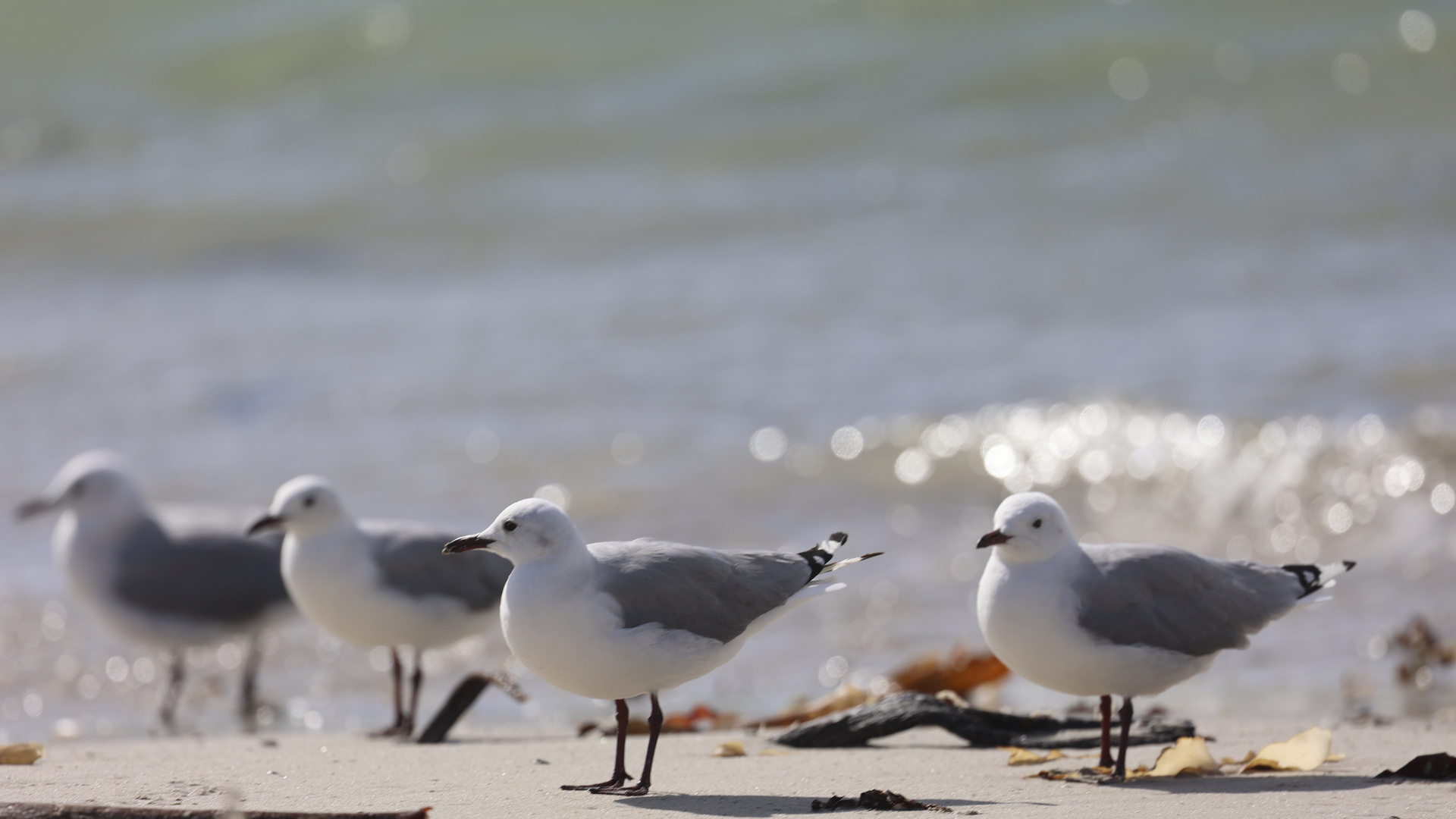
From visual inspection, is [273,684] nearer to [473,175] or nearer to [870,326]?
[870,326]

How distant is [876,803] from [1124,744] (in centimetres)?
80

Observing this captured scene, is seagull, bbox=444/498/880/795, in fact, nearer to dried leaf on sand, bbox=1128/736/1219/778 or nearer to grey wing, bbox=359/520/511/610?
dried leaf on sand, bbox=1128/736/1219/778

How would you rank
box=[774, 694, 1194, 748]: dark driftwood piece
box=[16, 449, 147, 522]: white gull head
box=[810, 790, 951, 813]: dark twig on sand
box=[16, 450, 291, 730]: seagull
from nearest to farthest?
box=[810, 790, 951, 813]: dark twig on sand, box=[774, 694, 1194, 748]: dark driftwood piece, box=[16, 450, 291, 730]: seagull, box=[16, 449, 147, 522]: white gull head

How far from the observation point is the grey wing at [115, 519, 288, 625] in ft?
20.0

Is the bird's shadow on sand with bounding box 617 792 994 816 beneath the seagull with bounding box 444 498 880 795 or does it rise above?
beneath

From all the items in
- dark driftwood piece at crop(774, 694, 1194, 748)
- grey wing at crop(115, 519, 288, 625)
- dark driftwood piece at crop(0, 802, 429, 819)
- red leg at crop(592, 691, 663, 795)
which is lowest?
dark driftwood piece at crop(0, 802, 429, 819)

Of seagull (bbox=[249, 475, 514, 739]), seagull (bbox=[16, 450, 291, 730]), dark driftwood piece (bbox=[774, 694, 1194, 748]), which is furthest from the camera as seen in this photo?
seagull (bbox=[16, 450, 291, 730])

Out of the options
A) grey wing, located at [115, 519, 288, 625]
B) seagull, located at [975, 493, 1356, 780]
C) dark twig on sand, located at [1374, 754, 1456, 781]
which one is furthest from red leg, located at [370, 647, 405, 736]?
dark twig on sand, located at [1374, 754, 1456, 781]

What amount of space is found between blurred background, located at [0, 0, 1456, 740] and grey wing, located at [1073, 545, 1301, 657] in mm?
1045

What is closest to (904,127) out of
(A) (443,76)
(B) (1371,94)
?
(B) (1371,94)

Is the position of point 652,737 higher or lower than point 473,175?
lower

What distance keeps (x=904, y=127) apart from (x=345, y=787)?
1055cm

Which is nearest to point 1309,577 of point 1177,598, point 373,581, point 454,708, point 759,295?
point 1177,598

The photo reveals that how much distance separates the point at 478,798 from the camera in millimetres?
3490
